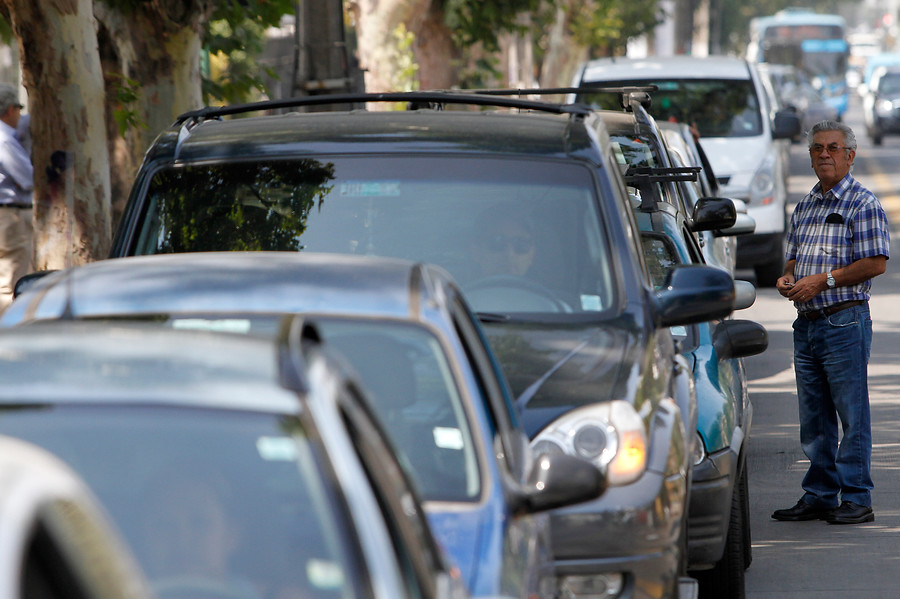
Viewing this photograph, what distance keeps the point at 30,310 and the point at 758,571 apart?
3.68 m

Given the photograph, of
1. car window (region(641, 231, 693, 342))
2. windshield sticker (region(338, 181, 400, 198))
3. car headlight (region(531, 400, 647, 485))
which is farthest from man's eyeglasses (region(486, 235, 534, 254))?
car window (region(641, 231, 693, 342))

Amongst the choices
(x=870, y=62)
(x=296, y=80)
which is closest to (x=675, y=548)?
(x=296, y=80)

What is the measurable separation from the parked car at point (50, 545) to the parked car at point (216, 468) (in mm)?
410

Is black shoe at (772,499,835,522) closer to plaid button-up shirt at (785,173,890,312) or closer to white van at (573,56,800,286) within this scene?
plaid button-up shirt at (785,173,890,312)

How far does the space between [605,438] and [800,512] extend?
3.21 m

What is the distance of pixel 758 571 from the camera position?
20.8 ft

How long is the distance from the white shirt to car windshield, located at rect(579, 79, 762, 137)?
6532mm

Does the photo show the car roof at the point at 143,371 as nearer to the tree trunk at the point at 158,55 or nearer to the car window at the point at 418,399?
the car window at the point at 418,399

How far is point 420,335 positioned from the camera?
3.59 m

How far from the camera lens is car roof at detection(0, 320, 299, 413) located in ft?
7.51

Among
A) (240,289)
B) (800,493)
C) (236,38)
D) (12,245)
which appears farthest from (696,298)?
(236,38)

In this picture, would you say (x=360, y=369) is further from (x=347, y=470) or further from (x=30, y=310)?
(x=347, y=470)

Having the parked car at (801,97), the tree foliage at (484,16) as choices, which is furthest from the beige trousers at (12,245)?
the parked car at (801,97)

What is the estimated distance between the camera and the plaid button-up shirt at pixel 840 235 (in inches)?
272
